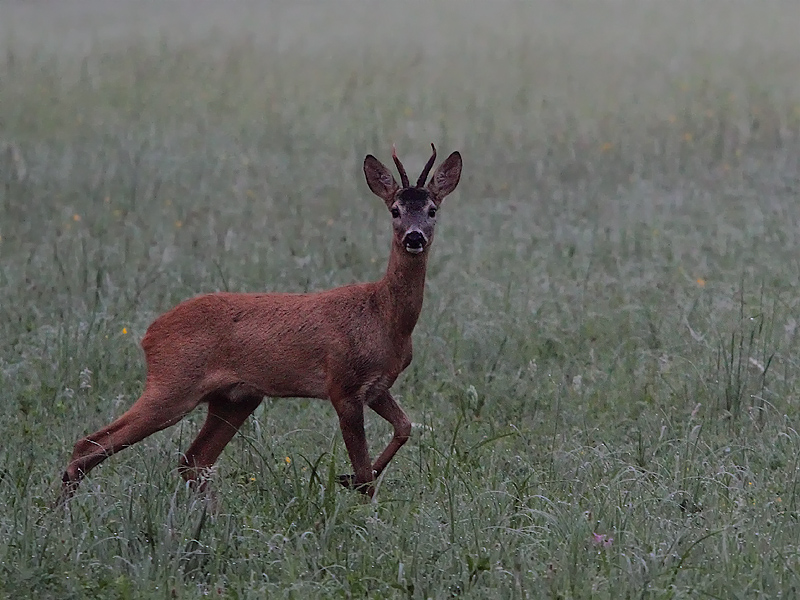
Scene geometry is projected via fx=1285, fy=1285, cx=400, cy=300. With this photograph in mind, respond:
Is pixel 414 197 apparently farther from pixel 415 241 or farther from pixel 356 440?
pixel 356 440

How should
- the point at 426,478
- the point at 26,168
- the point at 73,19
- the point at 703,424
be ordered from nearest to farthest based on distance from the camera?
1. the point at 426,478
2. the point at 703,424
3. the point at 26,168
4. the point at 73,19

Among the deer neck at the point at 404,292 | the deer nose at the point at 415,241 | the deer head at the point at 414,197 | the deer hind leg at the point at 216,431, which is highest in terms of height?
the deer head at the point at 414,197

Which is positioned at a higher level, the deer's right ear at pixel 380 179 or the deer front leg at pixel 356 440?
the deer's right ear at pixel 380 179

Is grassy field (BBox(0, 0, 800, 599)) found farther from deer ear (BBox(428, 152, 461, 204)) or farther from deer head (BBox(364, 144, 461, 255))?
deer ear (BBox(428, 152, 461, 204))

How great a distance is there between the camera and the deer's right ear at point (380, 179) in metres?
5.27

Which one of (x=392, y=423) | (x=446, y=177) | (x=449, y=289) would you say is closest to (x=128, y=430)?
(x=392, y=423)

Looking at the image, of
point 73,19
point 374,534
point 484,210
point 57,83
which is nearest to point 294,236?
point 484,210

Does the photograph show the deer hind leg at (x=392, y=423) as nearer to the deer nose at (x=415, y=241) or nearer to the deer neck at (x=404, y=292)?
the deer neck at (x=404, y=292)

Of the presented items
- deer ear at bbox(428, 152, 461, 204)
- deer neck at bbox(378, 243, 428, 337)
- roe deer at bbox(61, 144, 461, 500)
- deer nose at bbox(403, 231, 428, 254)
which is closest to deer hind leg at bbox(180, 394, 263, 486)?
roe deer at bbox(61, 144, 461, 500)

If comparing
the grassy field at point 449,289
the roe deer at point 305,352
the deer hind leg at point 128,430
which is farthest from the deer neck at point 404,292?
the deer hind leg at point 128,430

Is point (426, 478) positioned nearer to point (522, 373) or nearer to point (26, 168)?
point (522, 373)

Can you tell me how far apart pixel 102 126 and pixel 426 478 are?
9304mm

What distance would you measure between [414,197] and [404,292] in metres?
0.38

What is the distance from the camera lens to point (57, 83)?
15.1 meters
